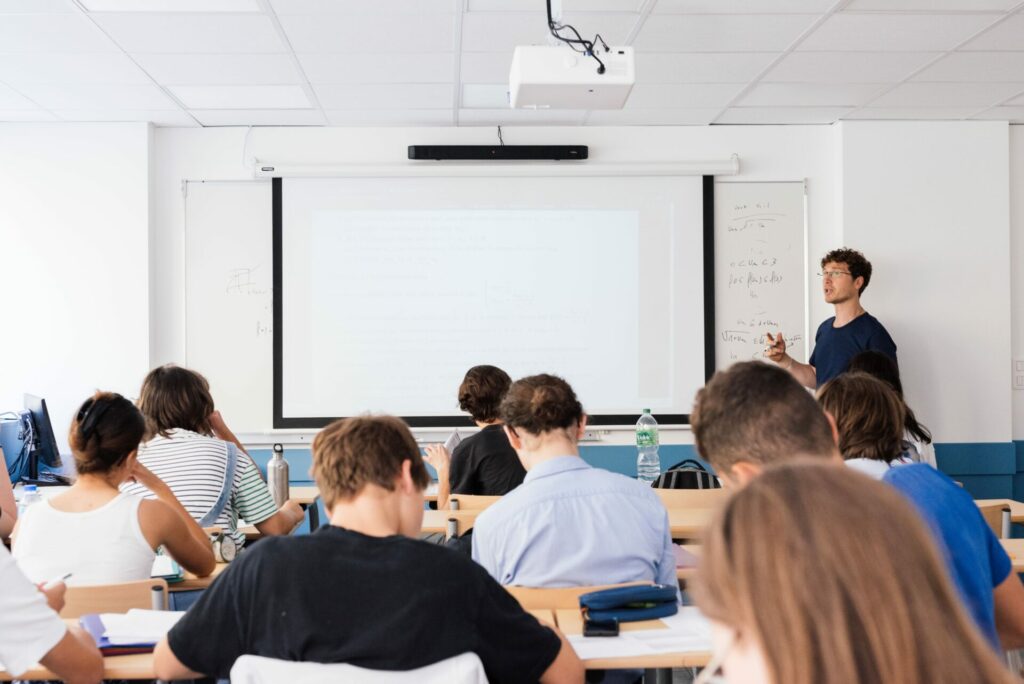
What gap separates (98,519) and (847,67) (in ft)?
13.8

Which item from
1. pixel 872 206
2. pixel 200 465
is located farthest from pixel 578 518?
pixel 872 206

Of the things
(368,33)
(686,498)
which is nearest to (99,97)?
(368,33)

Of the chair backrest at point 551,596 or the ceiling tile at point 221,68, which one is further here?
the ceiling tile at point 221,68

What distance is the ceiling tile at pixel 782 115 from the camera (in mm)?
→ 5672

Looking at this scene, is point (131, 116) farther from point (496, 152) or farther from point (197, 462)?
point (197, 462)

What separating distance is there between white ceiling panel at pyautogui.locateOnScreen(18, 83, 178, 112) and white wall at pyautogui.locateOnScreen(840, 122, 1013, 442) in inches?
166

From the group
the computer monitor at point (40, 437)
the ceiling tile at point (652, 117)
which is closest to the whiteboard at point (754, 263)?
the ceiling tile at point (652, 117)

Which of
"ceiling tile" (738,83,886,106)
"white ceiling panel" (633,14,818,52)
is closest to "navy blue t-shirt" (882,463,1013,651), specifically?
"white ceiling panel" (633,14,818,52)

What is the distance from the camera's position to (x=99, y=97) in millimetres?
5230

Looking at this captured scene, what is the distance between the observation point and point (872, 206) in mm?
5930

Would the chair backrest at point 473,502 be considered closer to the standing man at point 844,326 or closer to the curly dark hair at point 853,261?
the standing man at point 844,326

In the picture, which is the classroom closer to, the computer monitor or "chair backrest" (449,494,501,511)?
the computer monitor

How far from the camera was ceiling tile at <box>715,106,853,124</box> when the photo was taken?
18.6 feet

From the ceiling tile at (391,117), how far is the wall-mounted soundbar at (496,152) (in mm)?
149
